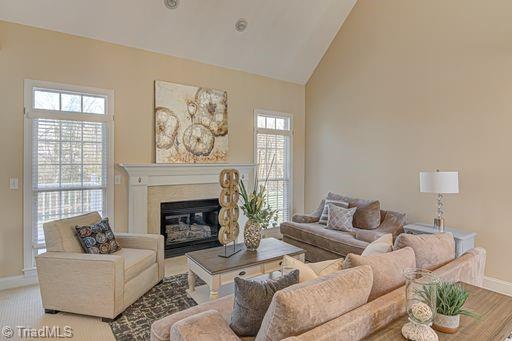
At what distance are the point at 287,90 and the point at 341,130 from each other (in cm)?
137

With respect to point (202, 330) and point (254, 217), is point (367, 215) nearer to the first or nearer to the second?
point (254, 217)

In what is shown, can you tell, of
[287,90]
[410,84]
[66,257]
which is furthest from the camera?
[287,90]

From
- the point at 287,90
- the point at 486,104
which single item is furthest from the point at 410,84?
the point at 287,90

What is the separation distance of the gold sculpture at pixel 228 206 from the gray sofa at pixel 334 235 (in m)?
1.47

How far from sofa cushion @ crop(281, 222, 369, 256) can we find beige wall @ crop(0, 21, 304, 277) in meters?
1.59

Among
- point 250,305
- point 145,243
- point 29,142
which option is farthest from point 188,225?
point 250,305

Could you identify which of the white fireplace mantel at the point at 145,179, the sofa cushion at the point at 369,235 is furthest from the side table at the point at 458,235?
the white fireplace mantel at the point at 145,179

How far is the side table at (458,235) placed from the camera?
3.39m

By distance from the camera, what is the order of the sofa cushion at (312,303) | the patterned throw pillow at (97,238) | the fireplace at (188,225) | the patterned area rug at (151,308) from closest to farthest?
1. the sofa cushion at (312,303)
2. the patterned area rug at (151,308)
3. the patterned throw pillow at (97,238)
4. the fireplace at (188,225)

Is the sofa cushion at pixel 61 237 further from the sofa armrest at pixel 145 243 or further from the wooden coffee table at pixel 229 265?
the wooden coffee table at pixel 229 265

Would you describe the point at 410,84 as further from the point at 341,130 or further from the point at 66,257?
the point at 66,257

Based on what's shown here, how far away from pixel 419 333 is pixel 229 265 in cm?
178

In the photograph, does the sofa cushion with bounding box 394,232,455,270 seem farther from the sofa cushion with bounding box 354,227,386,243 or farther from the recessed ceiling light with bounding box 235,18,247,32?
the recessed ceiling light with bounding box 235,18,247,32

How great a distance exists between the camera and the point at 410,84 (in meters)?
4.43
